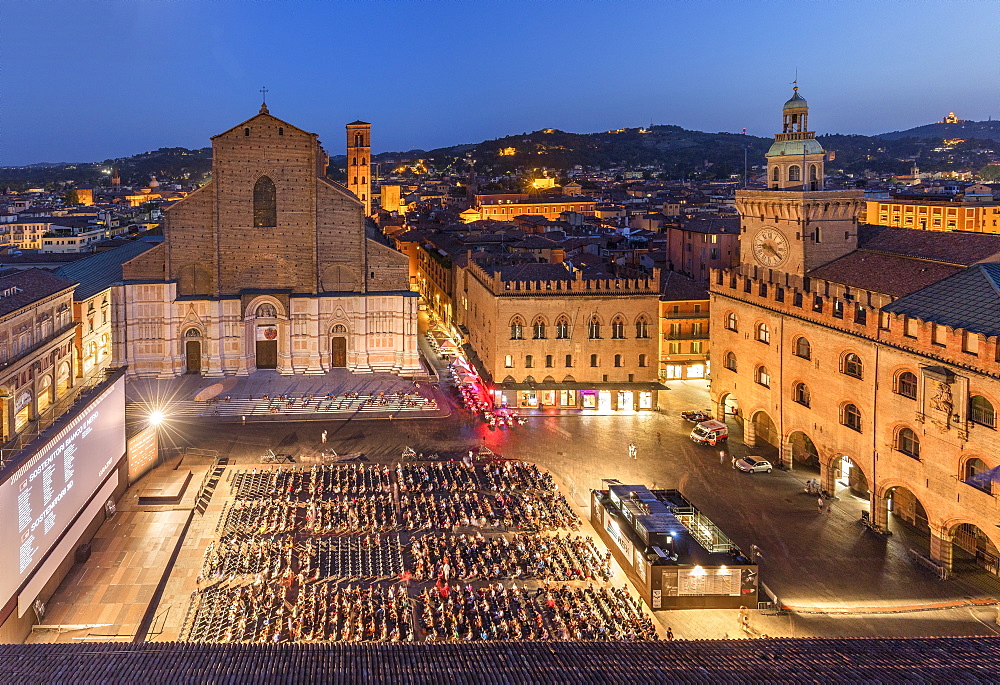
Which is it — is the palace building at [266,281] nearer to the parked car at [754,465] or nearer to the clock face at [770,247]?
the clock face at [770,247]

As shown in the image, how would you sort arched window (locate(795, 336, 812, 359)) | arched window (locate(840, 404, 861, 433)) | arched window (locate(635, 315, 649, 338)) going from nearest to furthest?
arched window (locate(840, 404, 861, 433))
arched window (locate(795, 336, 812, 359))
arched window (locate(635, 315, 649, 338))

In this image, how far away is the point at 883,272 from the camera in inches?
1751

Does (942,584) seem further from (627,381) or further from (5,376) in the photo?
(5,376)

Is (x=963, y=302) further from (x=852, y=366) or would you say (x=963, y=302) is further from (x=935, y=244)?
(x=935, y=244)

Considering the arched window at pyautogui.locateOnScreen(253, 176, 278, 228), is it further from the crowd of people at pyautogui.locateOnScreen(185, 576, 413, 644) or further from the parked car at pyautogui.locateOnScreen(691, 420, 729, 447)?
the crowd of people at pyautogui.locateOnScreen(185, 576, 413, 644)

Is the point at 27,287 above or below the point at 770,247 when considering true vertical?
below

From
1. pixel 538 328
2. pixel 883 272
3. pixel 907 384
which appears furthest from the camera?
pixel 538 328

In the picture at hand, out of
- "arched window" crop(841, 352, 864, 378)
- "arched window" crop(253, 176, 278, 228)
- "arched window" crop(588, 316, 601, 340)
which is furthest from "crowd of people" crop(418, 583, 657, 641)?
"arched window" crop(253, 176, 278, 228)

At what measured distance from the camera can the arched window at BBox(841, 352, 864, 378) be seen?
3981cm

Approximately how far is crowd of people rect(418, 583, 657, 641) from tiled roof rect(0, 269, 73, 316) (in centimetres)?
2212

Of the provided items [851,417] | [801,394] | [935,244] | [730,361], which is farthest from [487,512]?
[935,244]

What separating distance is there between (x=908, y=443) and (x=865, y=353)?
4584 mm

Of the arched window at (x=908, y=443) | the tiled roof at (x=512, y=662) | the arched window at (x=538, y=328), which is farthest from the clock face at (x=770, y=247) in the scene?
the tiled roof at (x=512, y=662)

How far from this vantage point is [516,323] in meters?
57.5
